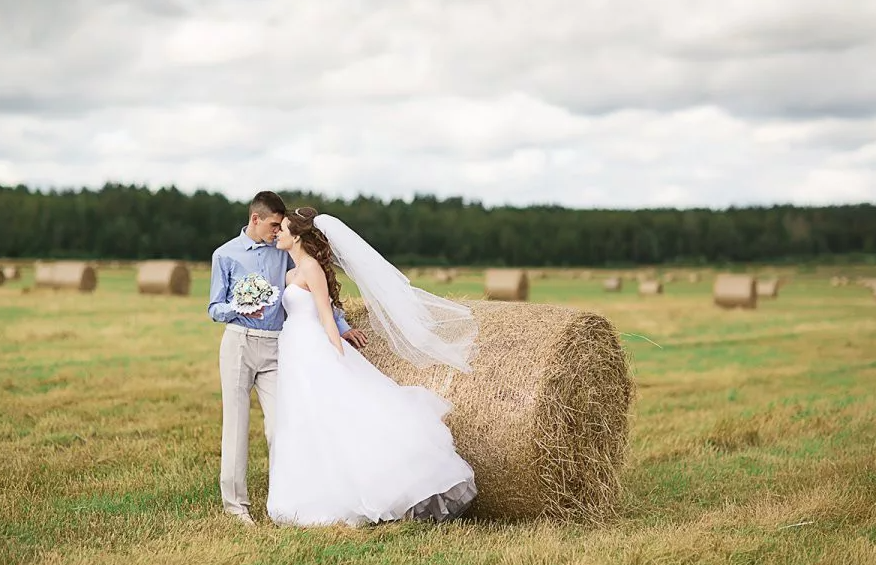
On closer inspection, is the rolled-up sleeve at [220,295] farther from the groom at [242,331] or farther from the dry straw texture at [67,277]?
the dry straw texture at [67,277]

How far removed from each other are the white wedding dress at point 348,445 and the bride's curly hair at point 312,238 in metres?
0.29

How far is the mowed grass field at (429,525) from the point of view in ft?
23.4

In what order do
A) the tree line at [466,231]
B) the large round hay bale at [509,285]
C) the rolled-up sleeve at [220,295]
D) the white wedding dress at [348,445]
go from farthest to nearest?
the tree line at [466,231], the large round hay bale at [509,285], the rolled-up sleeve at [220,295], the white wedding dress at [348,445]

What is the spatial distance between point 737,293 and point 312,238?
2820 centimetres

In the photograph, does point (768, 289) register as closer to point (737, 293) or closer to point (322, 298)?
point (737, 293)

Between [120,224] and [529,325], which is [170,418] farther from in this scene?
[120,224]

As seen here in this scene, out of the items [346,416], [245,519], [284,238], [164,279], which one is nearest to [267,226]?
[284,238]

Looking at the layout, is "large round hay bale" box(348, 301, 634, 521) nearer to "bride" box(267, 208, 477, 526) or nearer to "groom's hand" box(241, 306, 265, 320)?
"bride" box(267, 208, 477, 526)

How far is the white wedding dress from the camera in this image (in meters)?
7.68

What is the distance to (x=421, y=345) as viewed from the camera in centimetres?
853

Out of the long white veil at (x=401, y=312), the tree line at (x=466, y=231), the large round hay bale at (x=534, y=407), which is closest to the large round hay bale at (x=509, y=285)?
the large round hay bale at (x=534, y=407)

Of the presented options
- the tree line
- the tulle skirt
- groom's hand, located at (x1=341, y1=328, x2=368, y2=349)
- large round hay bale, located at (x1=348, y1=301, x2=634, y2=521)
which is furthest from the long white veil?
A: the tree line

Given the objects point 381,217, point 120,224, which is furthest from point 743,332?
point 381,217

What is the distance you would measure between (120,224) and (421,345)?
8082 cm
